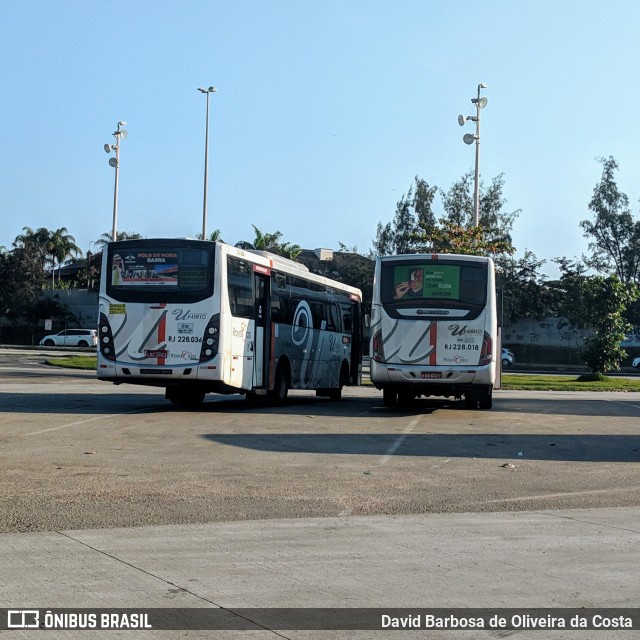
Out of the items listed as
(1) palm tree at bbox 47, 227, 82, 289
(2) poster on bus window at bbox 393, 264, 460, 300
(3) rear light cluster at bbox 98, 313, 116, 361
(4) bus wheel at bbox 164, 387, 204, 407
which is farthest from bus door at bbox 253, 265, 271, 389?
(1) palm tree at bbox 47, 227, 82, 289

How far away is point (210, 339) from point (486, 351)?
19.5 ft

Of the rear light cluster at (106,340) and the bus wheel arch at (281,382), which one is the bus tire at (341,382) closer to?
the bus wheel arch at (281,382)

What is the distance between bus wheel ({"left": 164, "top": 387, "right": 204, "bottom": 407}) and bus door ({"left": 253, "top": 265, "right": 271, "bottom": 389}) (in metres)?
1.59

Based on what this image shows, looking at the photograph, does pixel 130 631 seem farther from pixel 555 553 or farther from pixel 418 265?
pixel 418 265

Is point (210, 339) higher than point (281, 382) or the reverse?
higher

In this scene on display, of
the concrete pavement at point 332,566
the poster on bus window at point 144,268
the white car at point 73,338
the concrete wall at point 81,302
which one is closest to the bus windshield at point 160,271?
the poster on bus window at point 144,268

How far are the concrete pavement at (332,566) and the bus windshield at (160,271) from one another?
10840 millimetres

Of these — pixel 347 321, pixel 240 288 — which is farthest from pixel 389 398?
pixel 347 321

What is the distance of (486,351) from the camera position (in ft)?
68.3

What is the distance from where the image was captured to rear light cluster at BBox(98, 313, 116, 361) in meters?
19.5

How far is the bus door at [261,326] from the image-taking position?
2109 cm

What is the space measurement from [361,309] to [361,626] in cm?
2494

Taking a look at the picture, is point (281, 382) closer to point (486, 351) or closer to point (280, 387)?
point (280, 387)

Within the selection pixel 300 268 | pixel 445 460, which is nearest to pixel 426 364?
pixel 300 268
